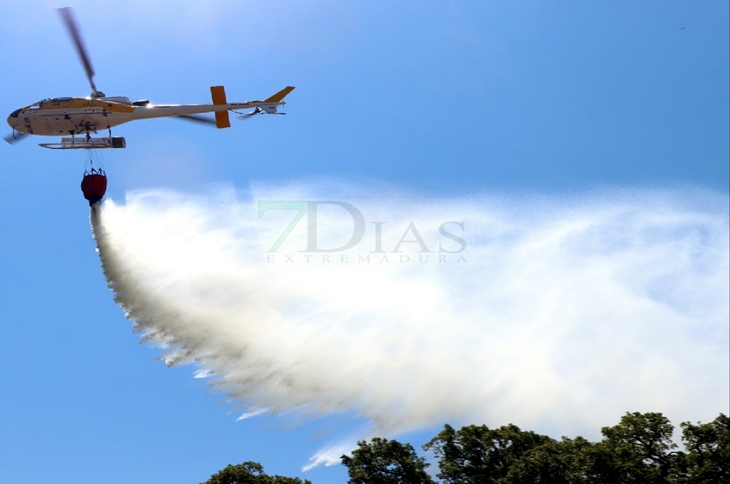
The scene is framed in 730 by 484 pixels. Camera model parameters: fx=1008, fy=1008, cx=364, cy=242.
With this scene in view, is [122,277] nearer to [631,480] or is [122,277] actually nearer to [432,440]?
[432,440]

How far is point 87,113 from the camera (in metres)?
91.8

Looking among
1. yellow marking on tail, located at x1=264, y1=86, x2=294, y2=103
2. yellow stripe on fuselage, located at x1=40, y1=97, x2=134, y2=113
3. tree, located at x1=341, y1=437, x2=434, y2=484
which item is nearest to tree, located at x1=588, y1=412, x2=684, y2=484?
tree, located at x1=341, y1=437, x2=434, y2=484

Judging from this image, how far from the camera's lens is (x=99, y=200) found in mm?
87375

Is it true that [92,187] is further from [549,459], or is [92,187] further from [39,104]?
[549,459]

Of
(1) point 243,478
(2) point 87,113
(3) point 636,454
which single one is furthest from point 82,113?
(3) point 636,454

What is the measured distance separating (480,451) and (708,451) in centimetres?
1834

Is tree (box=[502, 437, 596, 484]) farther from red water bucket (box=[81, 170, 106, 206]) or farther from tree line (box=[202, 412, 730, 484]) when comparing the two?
red water bucket (box=[81, 170, 106, 206])

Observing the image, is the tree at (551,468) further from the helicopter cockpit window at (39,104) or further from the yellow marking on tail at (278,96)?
the helicopter cockpit window at (39,104)

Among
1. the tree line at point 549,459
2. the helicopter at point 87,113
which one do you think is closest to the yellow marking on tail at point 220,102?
the helicopter at point 87,113

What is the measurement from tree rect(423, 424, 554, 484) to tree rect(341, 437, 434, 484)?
231 cm

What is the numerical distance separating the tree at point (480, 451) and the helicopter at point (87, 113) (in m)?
34.6

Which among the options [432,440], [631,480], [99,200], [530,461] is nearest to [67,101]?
[99,200]

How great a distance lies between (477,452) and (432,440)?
399 centimetres

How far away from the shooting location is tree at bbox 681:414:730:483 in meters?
78.6
